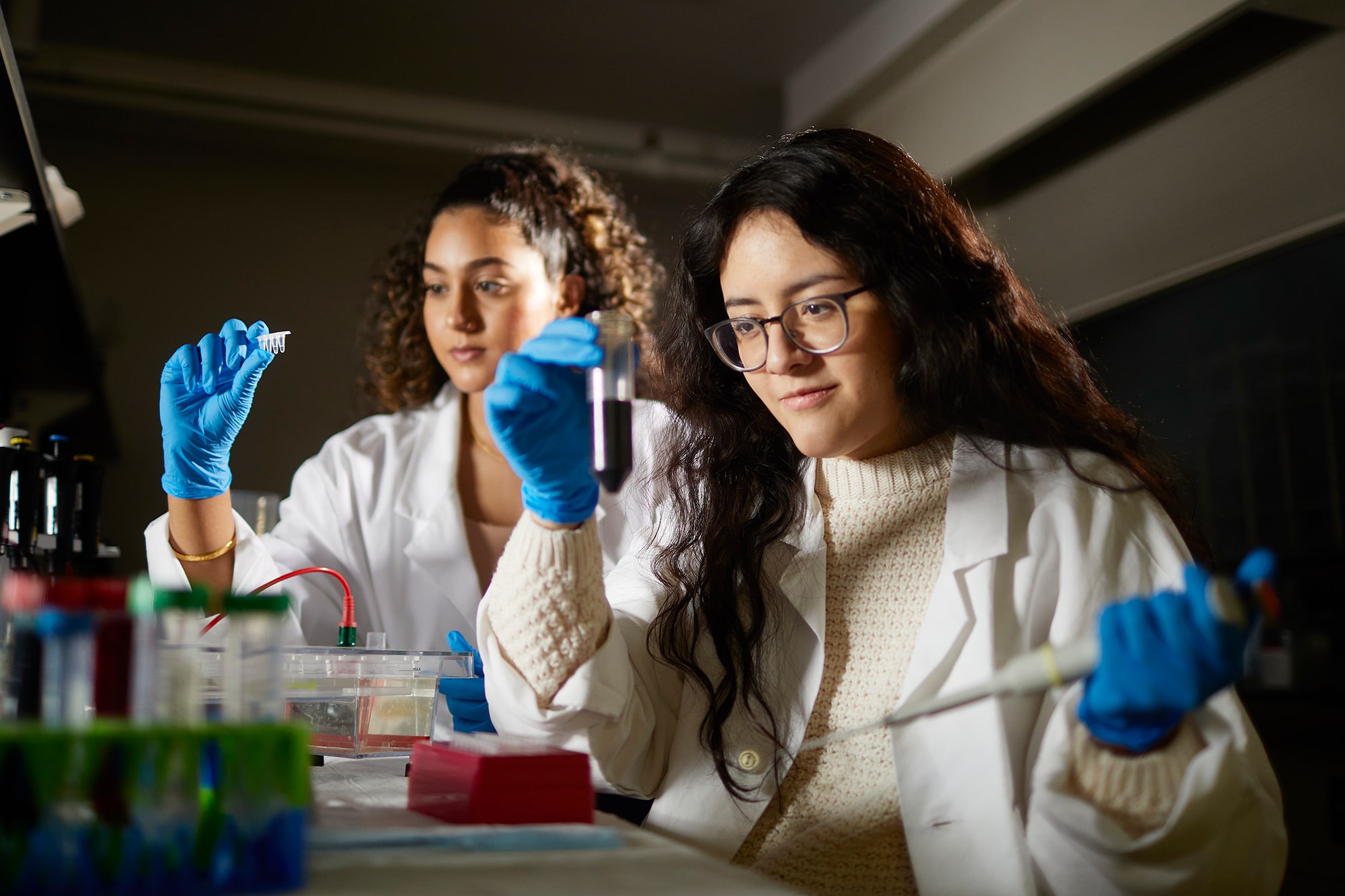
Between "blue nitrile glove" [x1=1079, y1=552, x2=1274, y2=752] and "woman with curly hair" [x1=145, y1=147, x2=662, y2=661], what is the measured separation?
3.25 feet

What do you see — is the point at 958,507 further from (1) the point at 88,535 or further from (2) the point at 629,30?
(2) the point at 629,30

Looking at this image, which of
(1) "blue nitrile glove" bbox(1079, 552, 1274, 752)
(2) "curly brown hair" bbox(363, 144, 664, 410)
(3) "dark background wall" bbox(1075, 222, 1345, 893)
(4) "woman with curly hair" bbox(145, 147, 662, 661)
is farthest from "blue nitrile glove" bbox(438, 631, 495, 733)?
(3) "dark background wall" bbox(1075, 222, 1345, 893)

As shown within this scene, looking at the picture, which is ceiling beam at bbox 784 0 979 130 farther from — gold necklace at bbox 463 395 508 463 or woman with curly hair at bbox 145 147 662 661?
gold necklace at bbox 463 395 508 463

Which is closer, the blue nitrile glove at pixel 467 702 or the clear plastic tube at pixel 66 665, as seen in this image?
the clear plastic tube at pixel 66 665

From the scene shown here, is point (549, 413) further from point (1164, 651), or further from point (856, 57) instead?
point (856, 57)

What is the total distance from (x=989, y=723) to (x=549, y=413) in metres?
0.54

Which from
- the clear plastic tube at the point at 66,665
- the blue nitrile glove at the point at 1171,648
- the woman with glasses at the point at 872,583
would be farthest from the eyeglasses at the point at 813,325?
the clear plastic tube at the point at 66,665

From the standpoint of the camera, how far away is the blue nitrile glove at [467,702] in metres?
1.38

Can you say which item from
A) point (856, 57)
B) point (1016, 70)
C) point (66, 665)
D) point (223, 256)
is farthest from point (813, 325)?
point (223, 256)

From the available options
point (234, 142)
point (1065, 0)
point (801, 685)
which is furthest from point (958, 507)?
point (234, 142)

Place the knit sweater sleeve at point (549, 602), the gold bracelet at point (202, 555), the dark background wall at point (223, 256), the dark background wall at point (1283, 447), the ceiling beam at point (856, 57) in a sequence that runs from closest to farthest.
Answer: the knit sweater sleeve at point (549, 602)
the gold bracelet at point (202, 555)
the dark background wall at point (1283, 447)
the ceiling beam at point (856, 57)
the dark background wall at point (223, 256)

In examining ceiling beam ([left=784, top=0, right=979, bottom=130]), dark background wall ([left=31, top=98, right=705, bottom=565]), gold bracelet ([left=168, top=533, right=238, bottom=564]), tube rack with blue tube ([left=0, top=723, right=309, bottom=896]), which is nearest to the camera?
tube rack with blue tube ([left=0, top=723, right=309, bottom=896])

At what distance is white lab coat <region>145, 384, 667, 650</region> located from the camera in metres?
1.98

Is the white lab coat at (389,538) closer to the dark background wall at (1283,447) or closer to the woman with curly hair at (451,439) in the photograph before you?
the woman with curly hair at (451,439)
